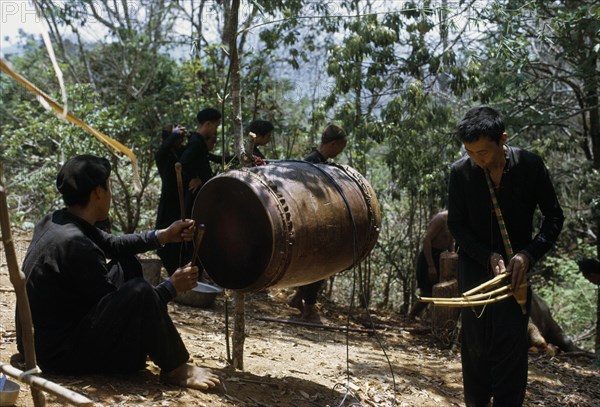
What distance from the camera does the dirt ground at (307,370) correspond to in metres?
3.76

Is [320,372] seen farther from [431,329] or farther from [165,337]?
[431,329]

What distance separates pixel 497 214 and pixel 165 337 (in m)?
1.94

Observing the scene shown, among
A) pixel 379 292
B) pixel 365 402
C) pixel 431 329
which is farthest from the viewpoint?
pixel 379 292

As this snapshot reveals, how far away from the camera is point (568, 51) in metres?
7.98

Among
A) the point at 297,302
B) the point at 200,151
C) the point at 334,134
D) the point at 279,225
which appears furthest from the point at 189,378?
the point at 297,302

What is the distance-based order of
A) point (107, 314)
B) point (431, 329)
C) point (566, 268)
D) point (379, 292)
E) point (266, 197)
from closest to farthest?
point (107, 314) < point (266, 197) < point (431, 329) < point (566, 268) < point (379, 292)

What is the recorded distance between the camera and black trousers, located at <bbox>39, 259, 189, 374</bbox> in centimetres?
359

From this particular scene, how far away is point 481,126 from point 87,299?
7.46ft

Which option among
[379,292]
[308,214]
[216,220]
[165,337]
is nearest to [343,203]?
[308,214]

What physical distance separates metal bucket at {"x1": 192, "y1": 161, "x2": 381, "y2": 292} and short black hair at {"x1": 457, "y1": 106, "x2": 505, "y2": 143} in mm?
820

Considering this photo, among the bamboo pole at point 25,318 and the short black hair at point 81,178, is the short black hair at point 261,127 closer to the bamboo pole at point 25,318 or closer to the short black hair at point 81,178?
the short black hair at point 81,178

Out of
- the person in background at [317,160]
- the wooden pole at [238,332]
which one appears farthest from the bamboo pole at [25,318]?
the person in background at [317,160]

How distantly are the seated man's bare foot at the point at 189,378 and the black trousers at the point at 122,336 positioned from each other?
74 millimetres

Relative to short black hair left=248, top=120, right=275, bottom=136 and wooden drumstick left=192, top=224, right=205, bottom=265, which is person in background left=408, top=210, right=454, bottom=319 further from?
wooden drumstick left=192, top=224, right=205, bottom=265
